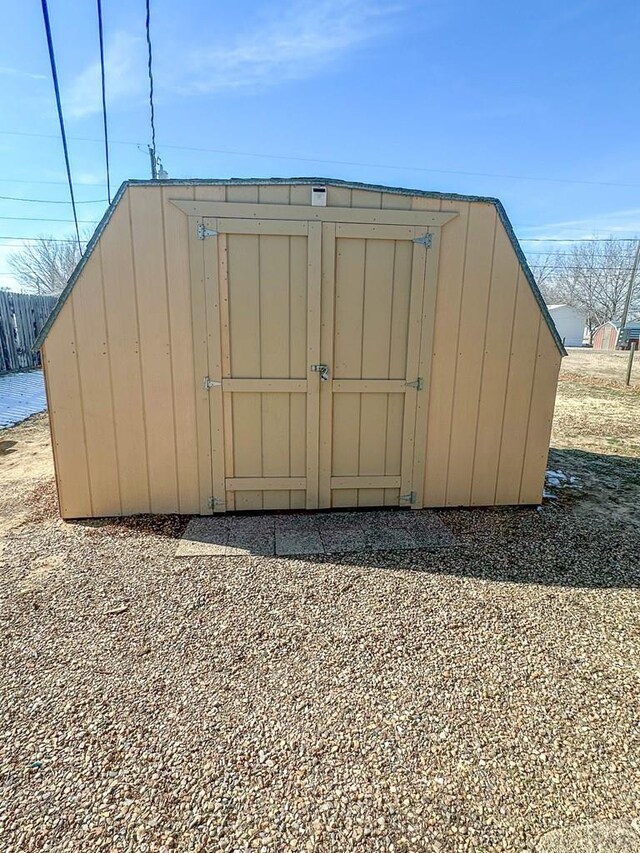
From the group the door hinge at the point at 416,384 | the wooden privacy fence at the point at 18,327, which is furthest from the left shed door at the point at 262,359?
the wooden privacy fence at the point at 18,327

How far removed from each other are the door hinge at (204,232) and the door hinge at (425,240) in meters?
1.36

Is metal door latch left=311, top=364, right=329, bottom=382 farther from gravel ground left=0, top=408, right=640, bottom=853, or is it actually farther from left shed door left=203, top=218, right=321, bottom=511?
gravel ground left=0, top=408, right=640, bottom=853

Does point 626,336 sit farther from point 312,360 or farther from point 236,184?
point 236,184

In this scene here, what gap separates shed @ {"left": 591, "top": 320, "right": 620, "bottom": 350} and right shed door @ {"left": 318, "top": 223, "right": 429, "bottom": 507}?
3717 centimetres

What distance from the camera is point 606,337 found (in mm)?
35281

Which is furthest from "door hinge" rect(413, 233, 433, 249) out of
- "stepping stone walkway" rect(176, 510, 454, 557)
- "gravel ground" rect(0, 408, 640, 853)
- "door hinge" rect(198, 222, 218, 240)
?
"gravel ground" rect(0, 408, 640, 853)

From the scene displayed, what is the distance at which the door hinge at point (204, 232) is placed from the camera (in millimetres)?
A: 2838

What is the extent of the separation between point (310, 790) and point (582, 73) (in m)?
12.5

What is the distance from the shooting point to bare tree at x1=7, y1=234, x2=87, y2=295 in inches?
1142

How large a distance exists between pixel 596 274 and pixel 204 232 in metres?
51.8

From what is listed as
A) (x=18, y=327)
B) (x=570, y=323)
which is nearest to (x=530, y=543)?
(x=18, y=327)

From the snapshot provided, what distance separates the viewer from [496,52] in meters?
6.48

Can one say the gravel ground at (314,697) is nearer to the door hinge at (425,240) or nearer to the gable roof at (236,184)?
the gable roof at (236,184)

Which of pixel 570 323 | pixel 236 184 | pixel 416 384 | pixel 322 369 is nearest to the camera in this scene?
pixel 236 184
